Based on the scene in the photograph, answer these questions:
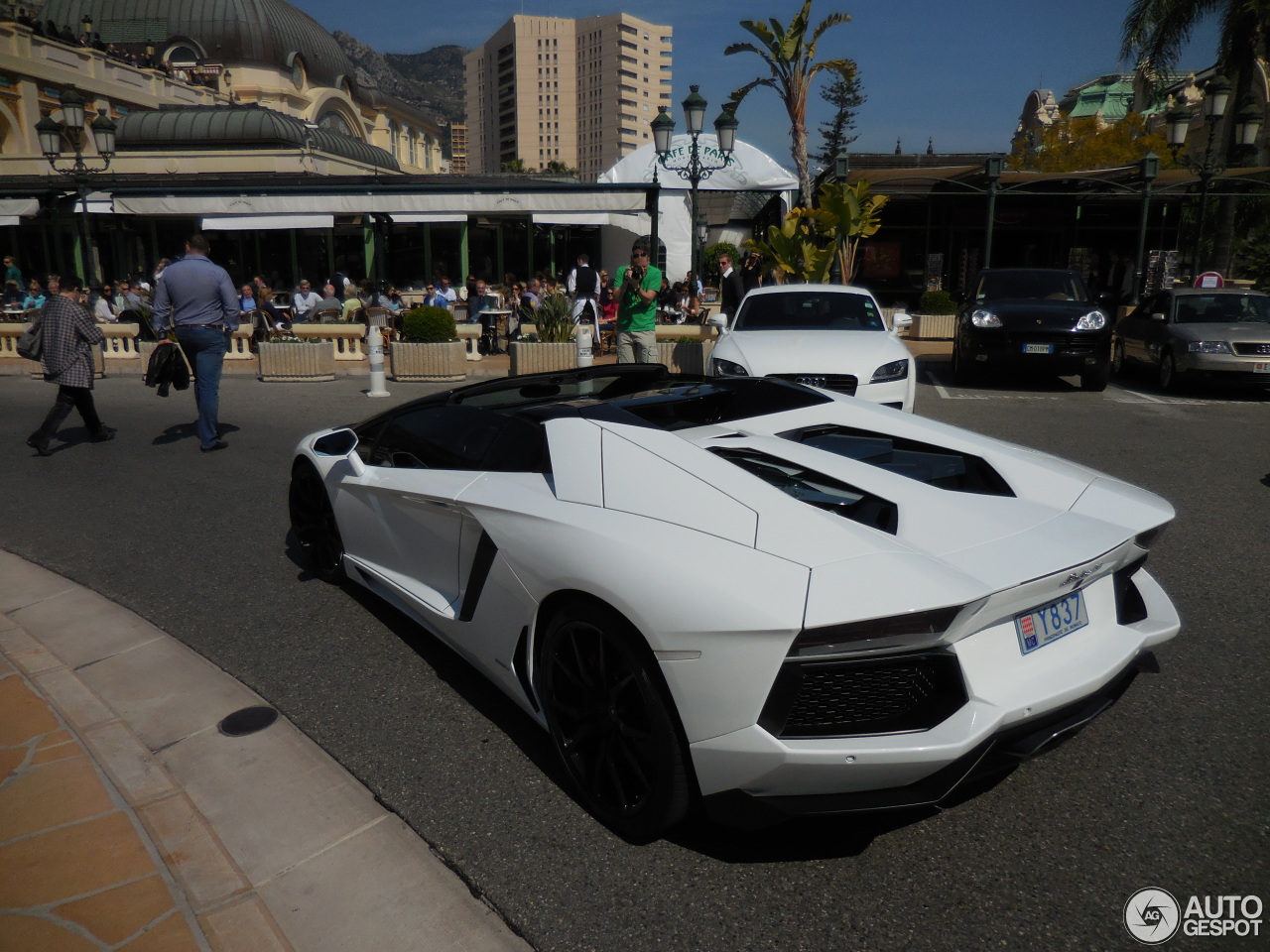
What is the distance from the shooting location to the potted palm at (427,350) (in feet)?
46.9

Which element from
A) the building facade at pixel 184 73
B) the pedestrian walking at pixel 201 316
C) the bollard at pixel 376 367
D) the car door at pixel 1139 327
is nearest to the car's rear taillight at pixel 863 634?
the pedestrian walking at pixel 201 316

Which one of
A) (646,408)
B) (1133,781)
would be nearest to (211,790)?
(646,408)

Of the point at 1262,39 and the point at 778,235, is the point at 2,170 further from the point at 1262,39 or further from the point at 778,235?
the point at 1262,39

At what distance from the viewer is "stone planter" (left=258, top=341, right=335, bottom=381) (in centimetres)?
1448

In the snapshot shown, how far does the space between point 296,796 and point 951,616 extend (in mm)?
2185

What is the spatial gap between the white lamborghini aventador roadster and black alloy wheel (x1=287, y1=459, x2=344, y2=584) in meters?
1.12

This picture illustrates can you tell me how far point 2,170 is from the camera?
35.2m

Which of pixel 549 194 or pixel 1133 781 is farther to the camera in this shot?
pixel 549 194

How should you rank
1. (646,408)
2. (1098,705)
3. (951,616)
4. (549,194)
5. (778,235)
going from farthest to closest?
(549,194) < (778,235) < (646,408) < (1098,705) < (951,616)

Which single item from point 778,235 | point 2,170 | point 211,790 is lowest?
point 211,790

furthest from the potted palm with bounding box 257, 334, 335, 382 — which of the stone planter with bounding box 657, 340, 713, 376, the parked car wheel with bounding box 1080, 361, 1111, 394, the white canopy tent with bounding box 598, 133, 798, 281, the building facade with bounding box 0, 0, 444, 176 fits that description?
the building facade with bounding box 0, 0, 444, 176

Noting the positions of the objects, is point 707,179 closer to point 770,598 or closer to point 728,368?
point 728,368

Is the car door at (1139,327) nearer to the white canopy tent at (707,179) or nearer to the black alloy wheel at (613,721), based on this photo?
the white canopy tent at (707,179)

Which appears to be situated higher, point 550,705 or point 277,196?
point 277,196
